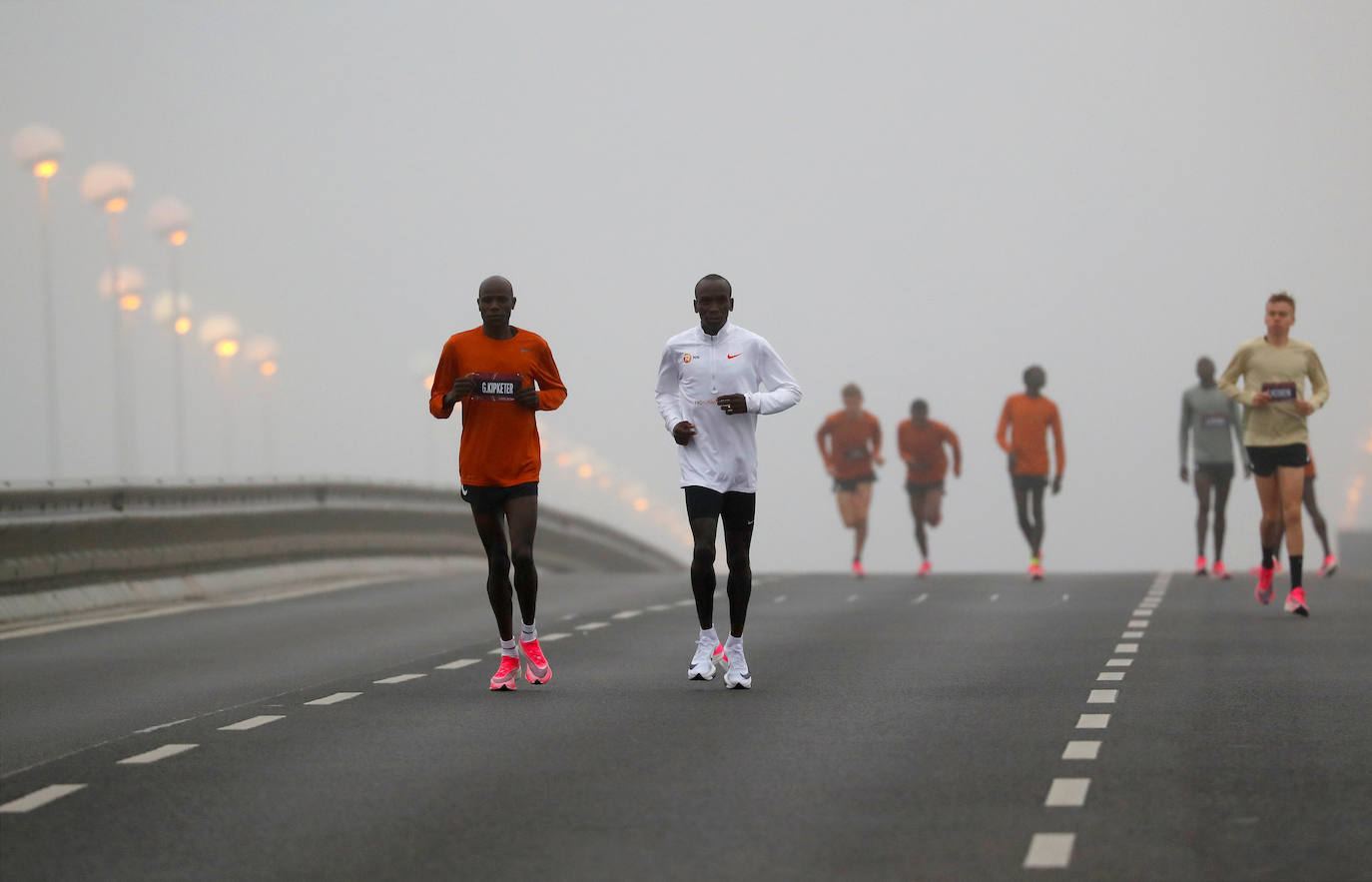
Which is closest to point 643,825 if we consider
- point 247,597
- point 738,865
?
point 738,865

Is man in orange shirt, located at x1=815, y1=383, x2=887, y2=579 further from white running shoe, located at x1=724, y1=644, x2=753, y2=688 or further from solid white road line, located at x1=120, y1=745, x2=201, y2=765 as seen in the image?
solid white road line, located at x1=120, y1=745, x2=201, y2=765

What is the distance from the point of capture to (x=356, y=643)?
16562mm

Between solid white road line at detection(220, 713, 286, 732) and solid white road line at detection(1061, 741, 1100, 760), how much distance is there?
3583 mm

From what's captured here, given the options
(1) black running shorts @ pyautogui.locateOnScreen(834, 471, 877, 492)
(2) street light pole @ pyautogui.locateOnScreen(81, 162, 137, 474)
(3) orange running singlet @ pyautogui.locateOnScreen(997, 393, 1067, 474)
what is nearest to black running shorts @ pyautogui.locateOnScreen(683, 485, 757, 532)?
(3) orange running singlet @ pyautogui.locateOnScreen(997, 393, 1067, 474)

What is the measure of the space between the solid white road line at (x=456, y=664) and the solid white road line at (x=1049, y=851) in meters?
7.02

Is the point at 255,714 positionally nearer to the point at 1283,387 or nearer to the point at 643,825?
the point at 643,825

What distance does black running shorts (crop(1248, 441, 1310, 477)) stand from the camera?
17.4 metres

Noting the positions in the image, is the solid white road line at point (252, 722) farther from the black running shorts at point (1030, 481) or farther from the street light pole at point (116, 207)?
the street light pole at point (116, 207)

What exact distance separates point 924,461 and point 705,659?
14263 mm

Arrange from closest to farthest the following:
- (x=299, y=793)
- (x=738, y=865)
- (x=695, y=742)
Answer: (x=738, y=865)
(x=299, y=793)
(x=695, y=742)

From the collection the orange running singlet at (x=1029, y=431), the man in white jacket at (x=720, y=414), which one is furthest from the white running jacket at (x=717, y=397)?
the orange running singlet at (x=1029, y=431)

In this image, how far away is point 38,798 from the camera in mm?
8570

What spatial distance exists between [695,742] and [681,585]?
14815 mm

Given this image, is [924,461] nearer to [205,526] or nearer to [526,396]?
[205,526]
